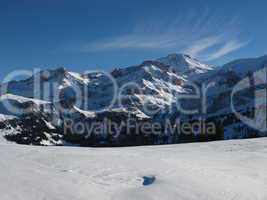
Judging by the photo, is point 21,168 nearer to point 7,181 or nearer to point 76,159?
point 7,181

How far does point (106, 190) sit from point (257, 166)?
9.12 metres

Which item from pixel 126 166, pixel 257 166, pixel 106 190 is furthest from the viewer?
pixel 257 166

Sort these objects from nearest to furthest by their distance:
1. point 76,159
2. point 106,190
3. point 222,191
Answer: point 106,190 < point 222,191 < point 76,159

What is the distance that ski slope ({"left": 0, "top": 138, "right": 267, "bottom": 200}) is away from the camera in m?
11.6

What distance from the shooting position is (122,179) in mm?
13500

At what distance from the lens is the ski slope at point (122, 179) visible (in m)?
11.6

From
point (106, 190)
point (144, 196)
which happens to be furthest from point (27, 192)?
point (144, 196)

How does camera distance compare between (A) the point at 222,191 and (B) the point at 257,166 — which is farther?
(B) the point at 257,166

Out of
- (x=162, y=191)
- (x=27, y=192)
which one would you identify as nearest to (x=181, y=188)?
(x=162, y=191)

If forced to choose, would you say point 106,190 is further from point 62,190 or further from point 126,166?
point 126,166

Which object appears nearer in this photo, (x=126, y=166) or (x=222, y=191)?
(x=222, y=191)

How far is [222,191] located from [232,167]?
16.5ft

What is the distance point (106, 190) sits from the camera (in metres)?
12.0

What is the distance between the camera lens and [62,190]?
1158 centimetres
